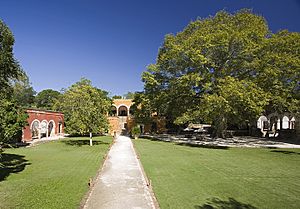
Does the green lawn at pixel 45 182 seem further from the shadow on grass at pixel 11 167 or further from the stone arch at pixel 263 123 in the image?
the stone arch at pixel 263 123

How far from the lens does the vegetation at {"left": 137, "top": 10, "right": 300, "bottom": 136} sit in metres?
20.8

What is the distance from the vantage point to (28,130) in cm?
2864

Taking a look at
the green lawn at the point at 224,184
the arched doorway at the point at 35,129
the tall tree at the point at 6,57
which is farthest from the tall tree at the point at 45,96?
the green lawn at the point at 224,184

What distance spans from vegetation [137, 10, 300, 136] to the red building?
16213mm

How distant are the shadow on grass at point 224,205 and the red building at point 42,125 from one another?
25369 millimetres

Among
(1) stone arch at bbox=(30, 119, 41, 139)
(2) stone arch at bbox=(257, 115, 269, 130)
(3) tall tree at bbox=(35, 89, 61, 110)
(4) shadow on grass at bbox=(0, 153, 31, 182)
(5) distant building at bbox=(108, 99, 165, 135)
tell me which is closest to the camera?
(4) shadow on grass at bbox=(0, 153, 31, 182)

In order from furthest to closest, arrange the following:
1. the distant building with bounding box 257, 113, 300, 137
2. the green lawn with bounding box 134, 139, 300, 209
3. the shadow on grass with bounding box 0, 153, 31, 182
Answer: the distant building with bounding box 257, 113, 300, 137 < the shadow on grass with bounding box 0, 153, 31, 182 < the green lawn with bounding box 134, 139, 300, 209

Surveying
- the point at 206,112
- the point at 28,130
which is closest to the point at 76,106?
the point at 28,130

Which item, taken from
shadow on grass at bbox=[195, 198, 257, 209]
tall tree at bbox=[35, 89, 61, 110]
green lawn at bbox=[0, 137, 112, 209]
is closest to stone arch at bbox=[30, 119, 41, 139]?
green lawn at bbox=[0, 137, 112, 209]

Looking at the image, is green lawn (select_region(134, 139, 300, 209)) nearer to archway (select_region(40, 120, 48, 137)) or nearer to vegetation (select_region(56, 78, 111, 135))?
vegetation (select_region(56, 78, 111, 135))

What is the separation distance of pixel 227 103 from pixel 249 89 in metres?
2.80

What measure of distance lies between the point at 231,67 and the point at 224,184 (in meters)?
17.1

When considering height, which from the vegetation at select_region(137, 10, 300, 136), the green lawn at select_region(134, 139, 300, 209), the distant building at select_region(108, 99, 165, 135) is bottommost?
the green lawn at select_region(134, 139, 300, 209)

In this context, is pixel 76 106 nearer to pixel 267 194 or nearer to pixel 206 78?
pixel 206 78
